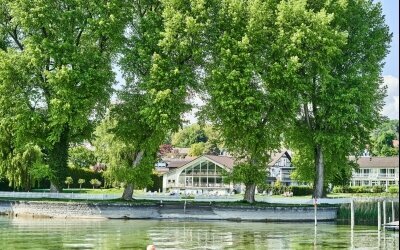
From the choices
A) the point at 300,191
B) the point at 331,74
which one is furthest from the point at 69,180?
the point at 331,74

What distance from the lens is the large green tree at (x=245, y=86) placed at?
143ft

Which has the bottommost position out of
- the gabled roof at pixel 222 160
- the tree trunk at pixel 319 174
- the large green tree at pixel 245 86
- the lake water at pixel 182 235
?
the lake water at pixel 182 235

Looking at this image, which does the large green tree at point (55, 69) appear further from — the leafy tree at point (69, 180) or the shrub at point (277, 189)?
the shrub at point (277, 189)

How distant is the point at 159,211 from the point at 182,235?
12.8 m

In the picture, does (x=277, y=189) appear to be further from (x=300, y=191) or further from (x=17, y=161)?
(x=17, y=161)

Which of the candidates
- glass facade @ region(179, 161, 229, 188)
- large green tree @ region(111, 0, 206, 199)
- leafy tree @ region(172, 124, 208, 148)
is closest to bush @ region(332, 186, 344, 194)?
glass facade @ region(179, 161, 229, 188)

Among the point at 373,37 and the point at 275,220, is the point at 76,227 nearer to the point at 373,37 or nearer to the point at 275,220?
the point at 275,220

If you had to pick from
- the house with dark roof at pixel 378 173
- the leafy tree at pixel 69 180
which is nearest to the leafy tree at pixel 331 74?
the leafy tree at pixel 69 180

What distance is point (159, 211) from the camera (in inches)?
1779

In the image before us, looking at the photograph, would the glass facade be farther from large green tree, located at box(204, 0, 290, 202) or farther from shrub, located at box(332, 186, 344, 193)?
large green tree, located at box(204, 0, 290, 202)

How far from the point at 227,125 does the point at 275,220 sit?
7.35m

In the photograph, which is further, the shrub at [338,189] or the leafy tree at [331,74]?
the shrub at [338,189]

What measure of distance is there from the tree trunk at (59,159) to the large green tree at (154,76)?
3.99 metres

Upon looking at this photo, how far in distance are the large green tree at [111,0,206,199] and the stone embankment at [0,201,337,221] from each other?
7.85ft
